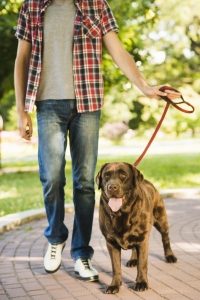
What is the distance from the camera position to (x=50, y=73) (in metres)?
4.47

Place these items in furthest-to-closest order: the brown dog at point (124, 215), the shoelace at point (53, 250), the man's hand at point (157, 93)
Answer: the shoelace at point (53, 250)
the man's hand at point (157, 93)
the brown dog at point (124, 215)

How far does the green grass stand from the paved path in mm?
2490

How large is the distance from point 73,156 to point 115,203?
27.5 inches

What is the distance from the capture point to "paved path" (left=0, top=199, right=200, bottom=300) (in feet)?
13.8

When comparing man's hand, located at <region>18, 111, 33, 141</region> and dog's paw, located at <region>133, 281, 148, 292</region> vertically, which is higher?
man's hand, located at <region>18, 111, 33, 141</region>

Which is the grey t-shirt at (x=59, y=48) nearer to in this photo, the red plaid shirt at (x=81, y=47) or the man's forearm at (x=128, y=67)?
the red plaid shirt at (x=81, y=47)

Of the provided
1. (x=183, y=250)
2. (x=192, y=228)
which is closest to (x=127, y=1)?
(x=192, y=228)

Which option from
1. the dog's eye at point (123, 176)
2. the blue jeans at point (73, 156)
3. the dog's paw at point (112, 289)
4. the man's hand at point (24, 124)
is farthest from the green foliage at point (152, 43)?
the dog's paw at point (112, 289)

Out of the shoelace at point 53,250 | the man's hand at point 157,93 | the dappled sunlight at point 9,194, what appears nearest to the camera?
the man's hand at point 157,93

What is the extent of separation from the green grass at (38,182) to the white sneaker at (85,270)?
3956 millimetres

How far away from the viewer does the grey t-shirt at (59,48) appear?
4.42 meters

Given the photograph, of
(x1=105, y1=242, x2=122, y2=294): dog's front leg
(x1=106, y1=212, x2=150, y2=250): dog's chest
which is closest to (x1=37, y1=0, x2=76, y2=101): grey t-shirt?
(x1=106, y1=212, x2=150, y2=250): dog's chest

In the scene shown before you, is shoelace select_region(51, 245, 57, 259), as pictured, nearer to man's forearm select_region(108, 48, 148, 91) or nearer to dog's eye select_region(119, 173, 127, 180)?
dog's eye select_region(119, 173, 127, 180)

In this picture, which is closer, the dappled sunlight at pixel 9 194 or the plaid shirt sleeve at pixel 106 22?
the plaid shirt sleeve at pixel 106 22
